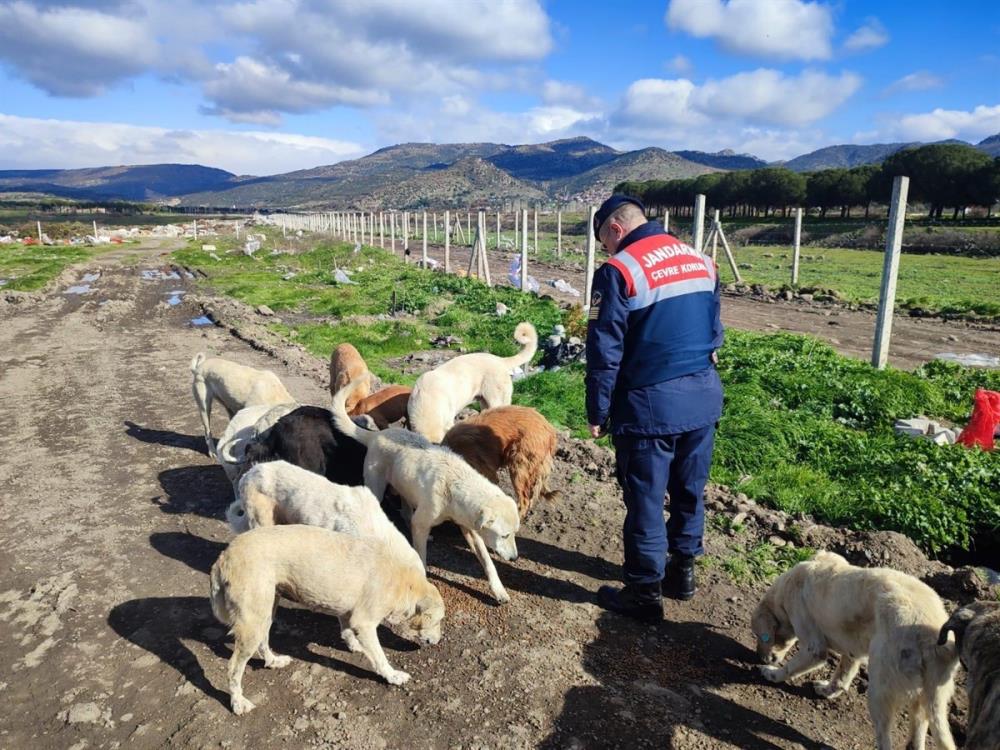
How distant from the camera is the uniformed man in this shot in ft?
13.5

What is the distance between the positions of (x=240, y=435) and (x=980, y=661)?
6013 mm

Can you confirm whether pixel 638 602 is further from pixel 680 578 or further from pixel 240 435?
pixel 240 435

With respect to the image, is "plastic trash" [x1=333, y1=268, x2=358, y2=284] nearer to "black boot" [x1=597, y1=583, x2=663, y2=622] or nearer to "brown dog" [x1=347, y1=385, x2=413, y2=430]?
"brown dog" [x1=347, y1=385, x2=413, y2=430]

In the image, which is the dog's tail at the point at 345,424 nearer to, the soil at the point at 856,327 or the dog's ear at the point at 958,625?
the dog's ear at the point at 958,625

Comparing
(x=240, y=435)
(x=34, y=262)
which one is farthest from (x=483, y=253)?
(x=34, y=262)

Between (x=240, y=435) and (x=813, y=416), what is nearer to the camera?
(x=240, y=435)

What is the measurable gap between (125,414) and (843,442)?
9784 millimetres

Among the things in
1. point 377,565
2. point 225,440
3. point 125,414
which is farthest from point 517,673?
point 125,414

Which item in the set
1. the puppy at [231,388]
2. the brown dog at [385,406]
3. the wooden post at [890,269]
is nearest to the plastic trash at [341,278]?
the puppy at [231,388]

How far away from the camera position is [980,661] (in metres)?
2.82

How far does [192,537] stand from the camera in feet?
18.5

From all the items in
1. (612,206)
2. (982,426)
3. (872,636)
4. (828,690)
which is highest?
(612,206)

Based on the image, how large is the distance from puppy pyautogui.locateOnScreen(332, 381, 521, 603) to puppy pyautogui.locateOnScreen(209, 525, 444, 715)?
0.70m

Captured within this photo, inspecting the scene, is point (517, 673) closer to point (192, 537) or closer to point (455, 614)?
point (455, 614)
